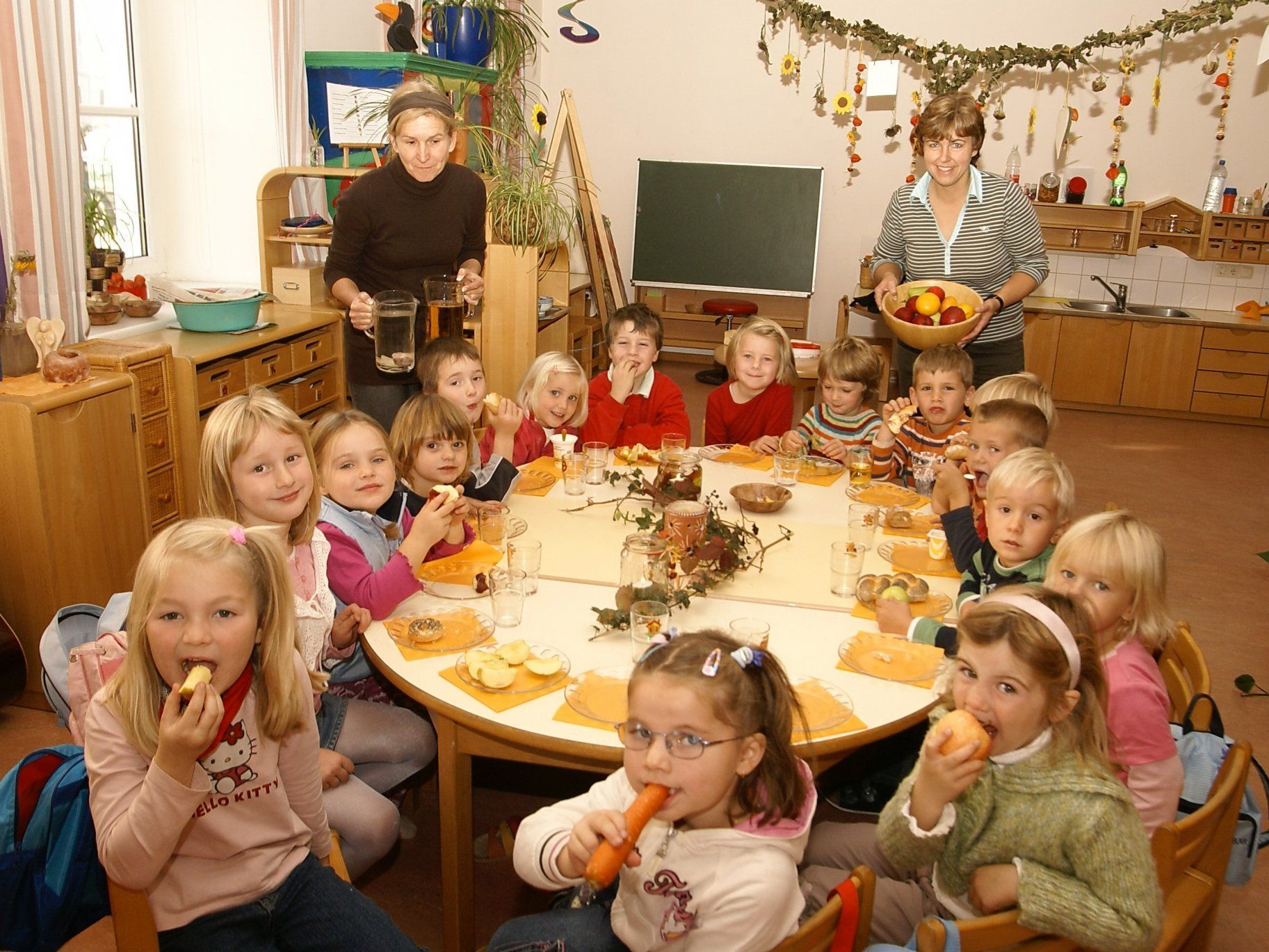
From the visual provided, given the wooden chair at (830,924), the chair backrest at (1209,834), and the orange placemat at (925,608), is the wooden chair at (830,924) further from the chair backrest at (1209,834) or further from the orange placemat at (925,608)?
the orange placemat at (925,608)

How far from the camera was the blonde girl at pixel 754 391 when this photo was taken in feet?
12.6

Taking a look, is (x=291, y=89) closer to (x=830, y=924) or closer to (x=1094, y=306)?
(x=830, y=924)

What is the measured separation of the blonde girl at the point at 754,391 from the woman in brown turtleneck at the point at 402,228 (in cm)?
99

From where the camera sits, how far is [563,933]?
1660mm

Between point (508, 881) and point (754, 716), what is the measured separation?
1271 millimetres

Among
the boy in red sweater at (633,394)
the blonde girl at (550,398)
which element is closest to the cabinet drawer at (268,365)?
the blonde girl at (550,398)

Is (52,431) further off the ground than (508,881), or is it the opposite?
(52,431)

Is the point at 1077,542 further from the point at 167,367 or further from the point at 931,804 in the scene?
the point at 167,367

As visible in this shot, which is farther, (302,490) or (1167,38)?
(1167,38)

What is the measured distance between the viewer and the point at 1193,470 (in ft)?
20.4

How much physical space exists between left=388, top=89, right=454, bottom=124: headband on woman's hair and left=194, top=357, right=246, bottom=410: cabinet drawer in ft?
3.75

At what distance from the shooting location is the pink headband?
5.28ft

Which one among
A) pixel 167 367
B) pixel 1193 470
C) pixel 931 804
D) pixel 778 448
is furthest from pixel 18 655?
pixel 1193 470

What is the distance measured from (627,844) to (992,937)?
498 millimetres
